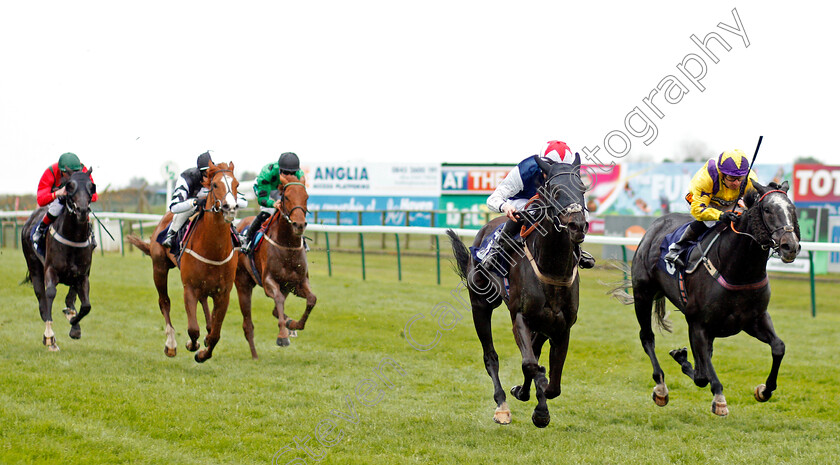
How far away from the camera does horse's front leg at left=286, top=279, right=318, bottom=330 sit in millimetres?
8266

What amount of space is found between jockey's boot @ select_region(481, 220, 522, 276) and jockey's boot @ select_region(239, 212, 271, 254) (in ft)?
12.8

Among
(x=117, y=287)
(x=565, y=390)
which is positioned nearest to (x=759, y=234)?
(x=565, y=390)

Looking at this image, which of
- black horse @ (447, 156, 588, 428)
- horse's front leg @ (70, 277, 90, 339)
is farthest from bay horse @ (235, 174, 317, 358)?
black horse @ (447, 156, 588, 428)

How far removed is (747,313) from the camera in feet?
18.3

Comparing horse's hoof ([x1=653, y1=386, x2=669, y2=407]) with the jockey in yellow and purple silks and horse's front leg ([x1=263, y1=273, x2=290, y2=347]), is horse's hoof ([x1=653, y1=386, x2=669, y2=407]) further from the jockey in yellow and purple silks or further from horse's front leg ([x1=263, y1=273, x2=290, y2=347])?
horse's front leg ([x1=263, y1=273, x2=290, y2=347])

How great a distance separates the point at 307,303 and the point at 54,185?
313 cm

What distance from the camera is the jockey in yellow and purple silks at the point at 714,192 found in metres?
5.83

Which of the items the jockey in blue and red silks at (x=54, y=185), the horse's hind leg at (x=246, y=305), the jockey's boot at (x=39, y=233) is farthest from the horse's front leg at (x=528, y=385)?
the jockey's boot at (x=39, y=233)

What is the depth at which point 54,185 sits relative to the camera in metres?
8.55

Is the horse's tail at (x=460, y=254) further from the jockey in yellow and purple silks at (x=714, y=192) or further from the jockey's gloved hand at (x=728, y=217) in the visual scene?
the jockey's gloved hand at (x=728, y=217)

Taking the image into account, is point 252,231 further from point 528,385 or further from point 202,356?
point 528,385

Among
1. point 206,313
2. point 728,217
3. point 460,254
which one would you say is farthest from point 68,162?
point 728,217

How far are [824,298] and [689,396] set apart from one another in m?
8.65

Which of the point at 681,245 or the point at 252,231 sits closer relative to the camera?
the point at 681,245
